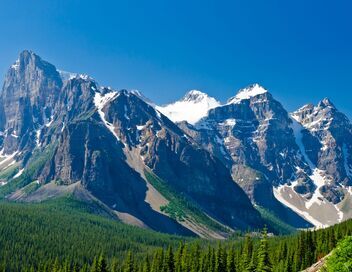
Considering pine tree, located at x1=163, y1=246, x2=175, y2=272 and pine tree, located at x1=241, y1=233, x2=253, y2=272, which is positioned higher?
pine tree, located at x1=241, y1=233, x2=253, y2=272

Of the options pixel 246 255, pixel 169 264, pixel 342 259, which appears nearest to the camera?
pixel 342 259

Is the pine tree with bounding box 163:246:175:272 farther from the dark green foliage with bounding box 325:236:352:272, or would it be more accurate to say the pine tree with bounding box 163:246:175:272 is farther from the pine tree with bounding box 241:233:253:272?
the dark green foliage with bounding box 325:236:352:272

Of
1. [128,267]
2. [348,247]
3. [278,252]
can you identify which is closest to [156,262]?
[128,267]

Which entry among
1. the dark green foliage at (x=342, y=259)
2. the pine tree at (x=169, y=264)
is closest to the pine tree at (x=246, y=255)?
the pine tree at (x=169, y=264)

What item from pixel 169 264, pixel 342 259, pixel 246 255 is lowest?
pixel 169 264

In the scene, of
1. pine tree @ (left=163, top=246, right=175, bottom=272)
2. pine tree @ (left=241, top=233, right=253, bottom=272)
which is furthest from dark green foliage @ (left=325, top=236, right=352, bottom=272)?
pine tree @ (left=163, top=246, right=175, bottom=272)

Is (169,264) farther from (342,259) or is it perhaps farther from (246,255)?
(342,259)

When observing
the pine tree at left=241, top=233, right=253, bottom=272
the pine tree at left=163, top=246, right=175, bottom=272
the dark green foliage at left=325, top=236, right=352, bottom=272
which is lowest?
the pine tree at left=163, top=246, right=175, bottom=272

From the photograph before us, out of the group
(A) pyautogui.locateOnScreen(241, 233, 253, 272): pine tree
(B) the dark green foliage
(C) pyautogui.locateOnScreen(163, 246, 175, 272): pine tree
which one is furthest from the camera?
(C) pyautogui.locateOnScreen(163, 246, 175, 272): pine tree

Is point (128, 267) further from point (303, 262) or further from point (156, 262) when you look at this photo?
point (303, 262)

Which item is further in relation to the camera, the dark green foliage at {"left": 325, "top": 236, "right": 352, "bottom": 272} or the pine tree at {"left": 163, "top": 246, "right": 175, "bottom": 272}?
the pine tree at {"left": 163, "top": 246, "right": 175, "bottom": 272}

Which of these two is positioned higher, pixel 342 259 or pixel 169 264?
pixel 342 259

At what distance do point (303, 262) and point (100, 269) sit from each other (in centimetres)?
6860

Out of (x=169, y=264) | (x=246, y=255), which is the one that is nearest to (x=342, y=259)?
(x=246, y=255)
